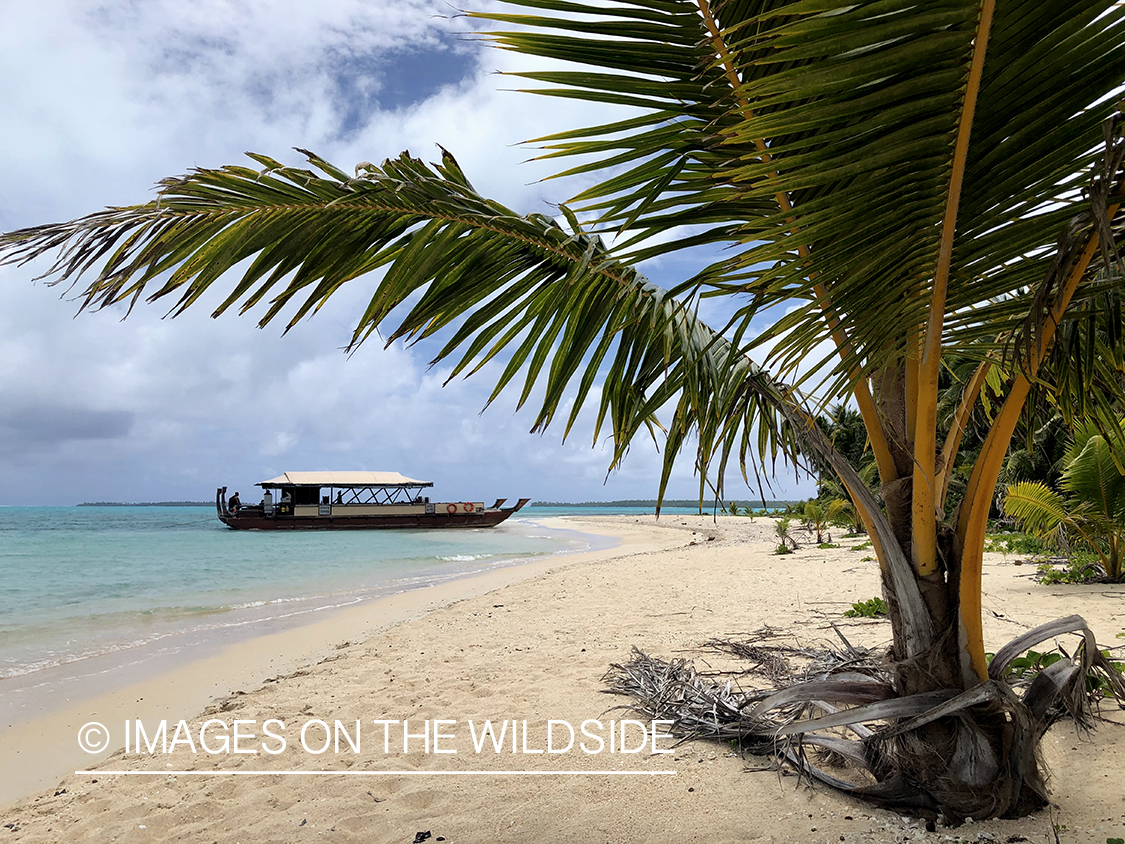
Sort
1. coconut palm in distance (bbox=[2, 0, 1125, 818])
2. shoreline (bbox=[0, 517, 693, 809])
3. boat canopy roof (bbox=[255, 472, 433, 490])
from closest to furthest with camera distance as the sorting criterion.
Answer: coconut palm in distance (bbox=[2, 0, 1125, 818]) → shoreline (bbox=[0, 517, 693, 809]) → boat canopy roof (bbox=[255, 472, 433, 490])

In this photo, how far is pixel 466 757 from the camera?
319 centimetres

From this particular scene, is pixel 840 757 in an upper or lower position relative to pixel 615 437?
lower

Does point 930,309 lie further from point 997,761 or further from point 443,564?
point 443,564

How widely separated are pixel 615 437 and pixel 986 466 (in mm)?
1353

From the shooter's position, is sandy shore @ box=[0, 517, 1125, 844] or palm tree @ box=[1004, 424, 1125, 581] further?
palm tree @ box=[1004, 424, 1125, 581]

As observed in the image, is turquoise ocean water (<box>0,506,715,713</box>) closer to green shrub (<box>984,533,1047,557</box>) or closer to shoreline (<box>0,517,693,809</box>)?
shoreline (<box>0,517,693,809</box>)

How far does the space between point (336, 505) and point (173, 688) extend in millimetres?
28622

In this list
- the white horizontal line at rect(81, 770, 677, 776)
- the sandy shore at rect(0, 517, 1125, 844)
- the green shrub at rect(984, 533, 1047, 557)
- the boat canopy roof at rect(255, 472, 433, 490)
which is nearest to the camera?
the sandy shore at rect(0, 517, 1125, 844)

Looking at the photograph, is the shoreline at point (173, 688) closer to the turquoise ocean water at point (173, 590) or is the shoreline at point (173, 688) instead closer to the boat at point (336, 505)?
the turquoise ocean water at point (173, 590)

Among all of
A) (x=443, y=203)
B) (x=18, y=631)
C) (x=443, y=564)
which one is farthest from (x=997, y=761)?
(x=443, y=564)

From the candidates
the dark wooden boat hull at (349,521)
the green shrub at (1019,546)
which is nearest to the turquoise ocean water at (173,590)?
the dark wooden boat hull at (349,521)

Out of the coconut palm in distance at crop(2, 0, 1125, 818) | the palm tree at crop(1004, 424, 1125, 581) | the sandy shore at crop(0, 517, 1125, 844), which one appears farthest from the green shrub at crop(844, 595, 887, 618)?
the coconut palm in distance at crop(2, 0, 1125, 818)

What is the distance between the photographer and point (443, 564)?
1700 centimetres

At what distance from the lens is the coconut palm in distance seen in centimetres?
122
